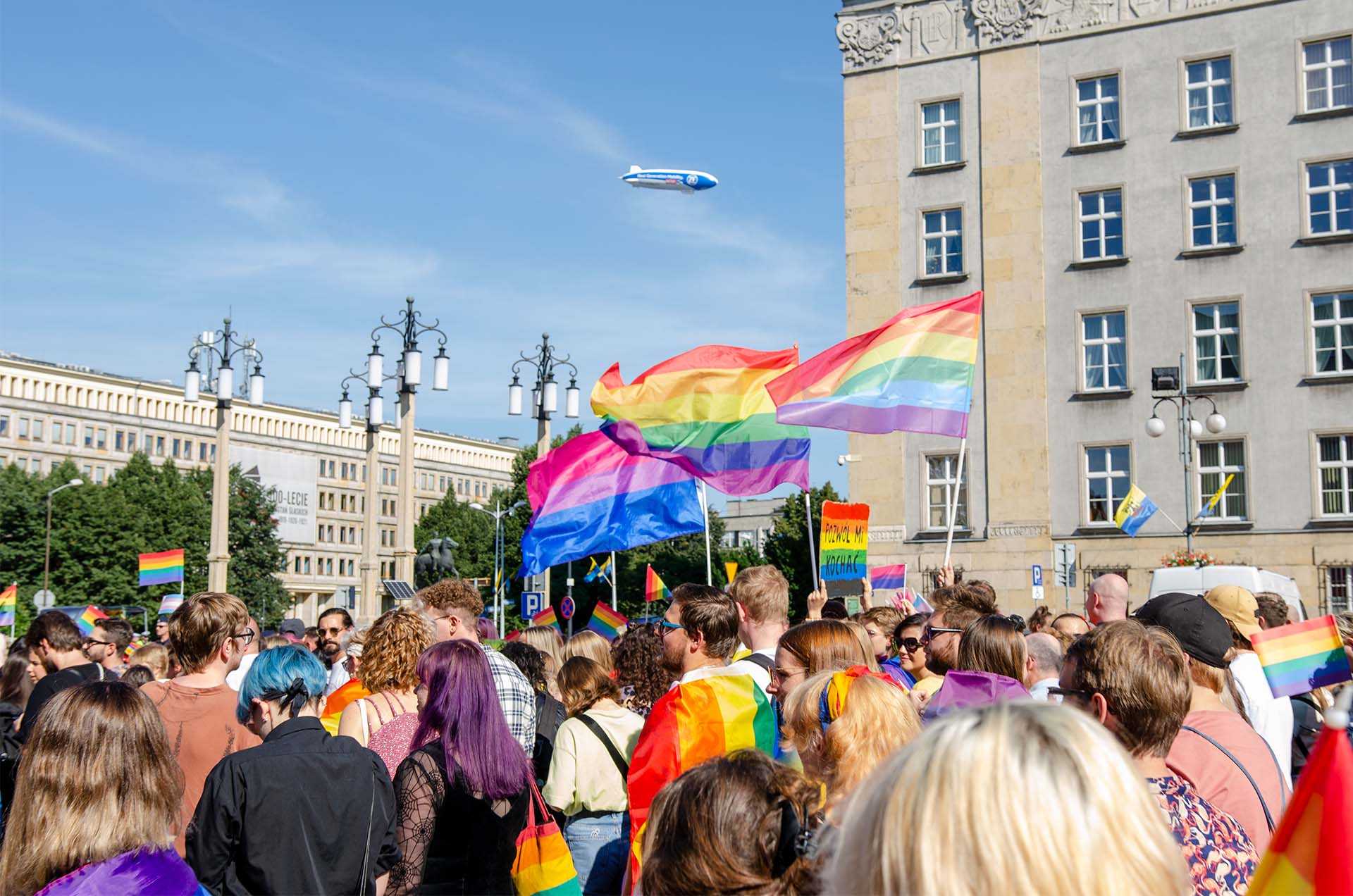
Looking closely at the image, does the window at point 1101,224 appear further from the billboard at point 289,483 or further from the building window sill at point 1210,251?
the billboard at point 289,483

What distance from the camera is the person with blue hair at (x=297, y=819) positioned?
4.79 m

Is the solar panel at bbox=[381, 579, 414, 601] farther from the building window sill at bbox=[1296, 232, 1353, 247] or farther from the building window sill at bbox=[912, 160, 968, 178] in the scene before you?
the building window sill at bbox=[1296, 232, 1353, 247]

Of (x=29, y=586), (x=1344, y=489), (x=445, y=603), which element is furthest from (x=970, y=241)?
(x=29, y=586)

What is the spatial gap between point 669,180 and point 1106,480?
2365 cm

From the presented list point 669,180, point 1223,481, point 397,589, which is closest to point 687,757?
point 397,589

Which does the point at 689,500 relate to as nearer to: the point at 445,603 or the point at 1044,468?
the point at 445,603

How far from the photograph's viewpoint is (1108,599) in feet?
25.9

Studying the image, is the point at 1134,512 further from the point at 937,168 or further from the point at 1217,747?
the point at 1217,747

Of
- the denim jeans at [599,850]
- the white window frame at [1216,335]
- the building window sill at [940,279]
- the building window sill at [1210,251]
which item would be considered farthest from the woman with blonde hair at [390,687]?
the building window sill at [1210,251]

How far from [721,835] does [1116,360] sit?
33.5 m

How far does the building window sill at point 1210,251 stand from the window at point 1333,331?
2.14m

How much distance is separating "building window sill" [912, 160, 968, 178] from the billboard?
→ 8757 centimetres

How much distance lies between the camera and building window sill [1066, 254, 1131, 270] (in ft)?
112

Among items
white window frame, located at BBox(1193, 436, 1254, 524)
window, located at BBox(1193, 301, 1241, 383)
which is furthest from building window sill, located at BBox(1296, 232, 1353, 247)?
white window frame, located at BBox(1193, 436, 1254, 524)
